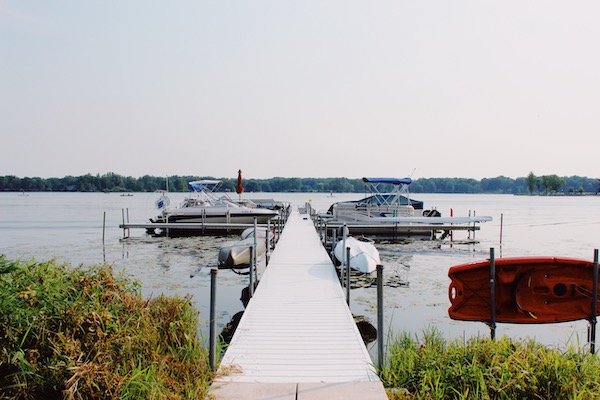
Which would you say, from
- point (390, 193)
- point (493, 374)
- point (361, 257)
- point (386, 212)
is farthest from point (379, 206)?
point (493, 374)

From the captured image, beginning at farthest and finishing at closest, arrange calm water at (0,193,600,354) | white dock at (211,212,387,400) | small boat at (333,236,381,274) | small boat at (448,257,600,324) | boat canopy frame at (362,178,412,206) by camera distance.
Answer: boat canopy frame at (362,178,412,206), small boat at (333,236,381,274), calm water at (0,193,600,354), small boat at (448,257,600,324), white dock at (211,212,387,400)

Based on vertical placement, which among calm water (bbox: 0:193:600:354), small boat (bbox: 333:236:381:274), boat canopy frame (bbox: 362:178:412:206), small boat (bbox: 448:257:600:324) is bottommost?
calm water (bbox: 0:193:600:354)

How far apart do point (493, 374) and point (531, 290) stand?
3.71 meters

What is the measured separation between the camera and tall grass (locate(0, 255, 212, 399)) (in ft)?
13.8

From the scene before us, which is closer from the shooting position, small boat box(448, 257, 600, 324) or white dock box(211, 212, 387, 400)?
white dock box(211, 212, 387, 400)

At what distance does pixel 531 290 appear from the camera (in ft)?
27.9

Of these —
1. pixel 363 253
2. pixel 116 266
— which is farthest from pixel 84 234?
pixel 363 253

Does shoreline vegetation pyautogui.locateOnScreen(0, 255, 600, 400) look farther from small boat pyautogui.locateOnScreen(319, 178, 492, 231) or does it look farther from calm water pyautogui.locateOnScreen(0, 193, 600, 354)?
small boat pyautogui.locateOnScreen(319, 178, 492, 231)

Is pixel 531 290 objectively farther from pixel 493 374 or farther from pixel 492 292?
pixel 493 374

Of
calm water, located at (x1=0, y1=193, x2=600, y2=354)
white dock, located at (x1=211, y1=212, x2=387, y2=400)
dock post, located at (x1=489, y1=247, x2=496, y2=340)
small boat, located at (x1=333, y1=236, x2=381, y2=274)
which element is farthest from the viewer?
small boat, located at (x1=333, y1=236, x2=381, y2=274)

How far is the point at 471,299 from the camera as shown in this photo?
27.9 feet

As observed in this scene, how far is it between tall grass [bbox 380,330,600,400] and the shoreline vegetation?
0.01 m

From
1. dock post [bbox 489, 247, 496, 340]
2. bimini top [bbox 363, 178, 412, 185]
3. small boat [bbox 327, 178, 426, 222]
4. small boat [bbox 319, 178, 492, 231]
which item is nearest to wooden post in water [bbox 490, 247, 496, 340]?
dock post [bbox 489, 247, 496, 340]

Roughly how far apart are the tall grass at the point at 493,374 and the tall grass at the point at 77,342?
7.19 ft
